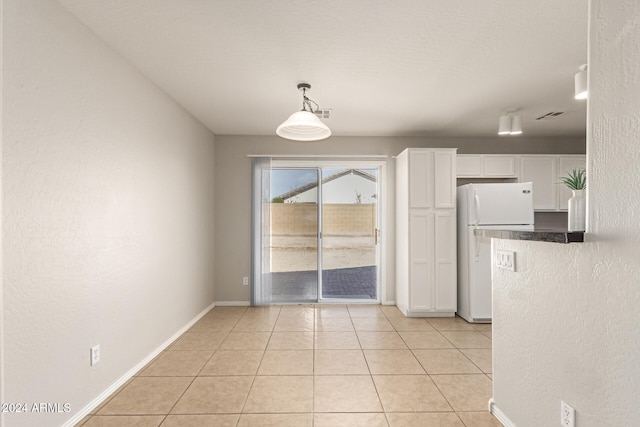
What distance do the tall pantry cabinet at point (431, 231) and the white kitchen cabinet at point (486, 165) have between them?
38 centimetres

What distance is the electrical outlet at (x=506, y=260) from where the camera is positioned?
6.12ft

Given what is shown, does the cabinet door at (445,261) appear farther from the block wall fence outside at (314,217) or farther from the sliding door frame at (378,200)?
the block wall fence outside at (314,217)

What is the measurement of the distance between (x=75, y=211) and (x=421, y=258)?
11.9 ft

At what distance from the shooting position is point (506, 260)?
1.93 metres

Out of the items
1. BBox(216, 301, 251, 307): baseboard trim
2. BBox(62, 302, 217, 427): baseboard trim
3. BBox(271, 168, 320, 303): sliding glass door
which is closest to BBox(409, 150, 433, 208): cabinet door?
BBox(271, 168, 320, 303): sliding glass door

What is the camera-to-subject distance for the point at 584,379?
4.52 feet

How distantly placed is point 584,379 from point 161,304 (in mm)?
3193

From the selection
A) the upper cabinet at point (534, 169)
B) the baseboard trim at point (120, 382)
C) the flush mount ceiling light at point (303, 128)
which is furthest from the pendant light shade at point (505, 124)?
the baseboard trim at point (120, 382)

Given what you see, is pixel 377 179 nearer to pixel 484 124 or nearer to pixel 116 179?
pixel 484 124

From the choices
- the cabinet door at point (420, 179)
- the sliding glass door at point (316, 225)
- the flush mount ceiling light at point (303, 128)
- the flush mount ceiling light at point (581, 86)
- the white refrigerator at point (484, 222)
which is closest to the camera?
the flush mount ceiling light at point (581, 86)

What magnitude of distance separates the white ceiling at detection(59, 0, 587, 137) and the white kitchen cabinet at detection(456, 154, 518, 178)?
804mm

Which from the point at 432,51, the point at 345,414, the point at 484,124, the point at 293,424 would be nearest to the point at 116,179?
the point at 293,424

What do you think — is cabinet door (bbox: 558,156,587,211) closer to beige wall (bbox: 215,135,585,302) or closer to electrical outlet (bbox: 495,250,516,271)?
beige wall (bbox: 215,135,585,302)

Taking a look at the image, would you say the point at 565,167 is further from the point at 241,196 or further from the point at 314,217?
the point at 241,196
